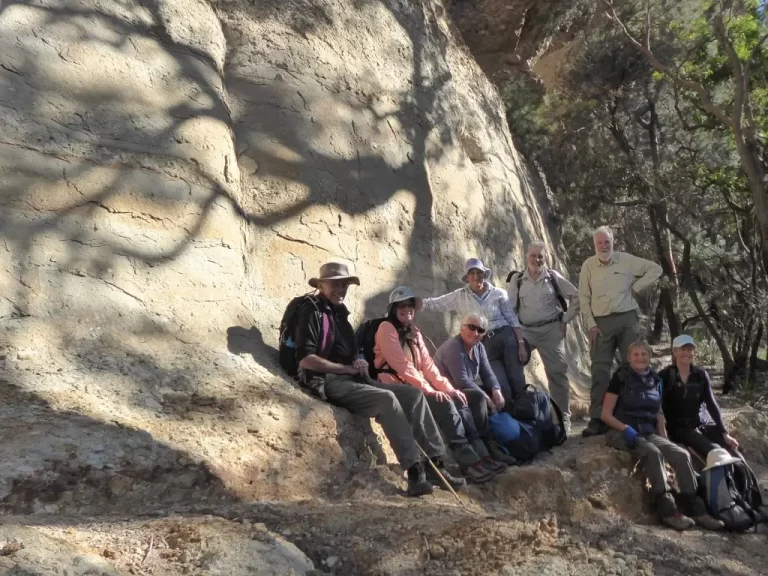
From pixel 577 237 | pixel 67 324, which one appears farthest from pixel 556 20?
pixel 67 324

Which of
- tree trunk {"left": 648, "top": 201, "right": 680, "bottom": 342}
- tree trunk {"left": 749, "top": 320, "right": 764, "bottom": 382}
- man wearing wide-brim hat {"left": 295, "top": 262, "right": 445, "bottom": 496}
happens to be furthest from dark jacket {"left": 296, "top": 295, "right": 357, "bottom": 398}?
→ tree trunk {"left": 648, "top": 201, "right": 680, "bottom": 342}

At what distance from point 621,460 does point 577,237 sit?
14.8 metres

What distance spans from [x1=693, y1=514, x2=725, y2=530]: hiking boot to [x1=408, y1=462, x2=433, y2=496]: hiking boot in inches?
83.5

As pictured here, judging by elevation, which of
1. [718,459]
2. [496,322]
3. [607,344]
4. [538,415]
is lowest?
[718,459]

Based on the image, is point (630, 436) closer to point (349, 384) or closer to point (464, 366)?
point (464, 366)

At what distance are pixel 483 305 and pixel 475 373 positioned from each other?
0.73 meters

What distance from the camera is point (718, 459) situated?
595cm

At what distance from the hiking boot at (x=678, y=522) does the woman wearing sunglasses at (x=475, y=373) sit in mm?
1124

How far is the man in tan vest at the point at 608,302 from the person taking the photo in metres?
7.01

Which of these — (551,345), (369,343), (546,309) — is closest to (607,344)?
(551,345)

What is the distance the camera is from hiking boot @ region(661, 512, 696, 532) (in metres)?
5.55

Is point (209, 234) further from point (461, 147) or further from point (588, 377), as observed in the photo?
point (588, 377)

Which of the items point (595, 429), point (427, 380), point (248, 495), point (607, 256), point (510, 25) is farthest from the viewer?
point (510, 25)

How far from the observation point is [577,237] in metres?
20.4
